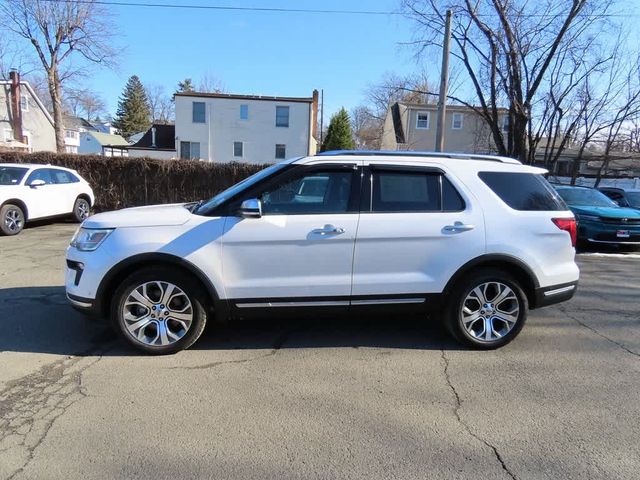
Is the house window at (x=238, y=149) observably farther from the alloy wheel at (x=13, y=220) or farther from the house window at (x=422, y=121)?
the alloy wheel at (x=13, y=220)

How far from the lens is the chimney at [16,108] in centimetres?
4100

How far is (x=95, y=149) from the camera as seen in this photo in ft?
211

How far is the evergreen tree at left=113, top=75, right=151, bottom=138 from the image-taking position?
267 ft

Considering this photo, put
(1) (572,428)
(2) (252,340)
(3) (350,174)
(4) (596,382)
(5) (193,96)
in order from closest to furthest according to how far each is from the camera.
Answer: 1. (1) (572,428)
2. (4) (596,382)
3. (3) (350,174)
4. (2) (252,340)
5. (5) (193,96)

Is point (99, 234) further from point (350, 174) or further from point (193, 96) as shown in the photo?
point (193, 96)

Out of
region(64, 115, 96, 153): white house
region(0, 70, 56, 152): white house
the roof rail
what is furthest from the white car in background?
region(64, 115, 96, 153): white house

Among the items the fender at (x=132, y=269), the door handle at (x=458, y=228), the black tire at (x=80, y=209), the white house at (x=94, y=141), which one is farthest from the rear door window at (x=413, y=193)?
the white house at (x=94, y=141)

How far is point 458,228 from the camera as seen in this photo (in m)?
4.22

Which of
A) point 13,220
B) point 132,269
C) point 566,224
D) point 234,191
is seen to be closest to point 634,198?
point 566,224

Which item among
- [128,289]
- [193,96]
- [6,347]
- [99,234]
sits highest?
[193,96]

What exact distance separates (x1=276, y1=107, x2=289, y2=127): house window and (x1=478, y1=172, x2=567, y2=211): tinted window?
32938mm

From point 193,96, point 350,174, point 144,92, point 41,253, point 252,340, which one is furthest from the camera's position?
point 144,92

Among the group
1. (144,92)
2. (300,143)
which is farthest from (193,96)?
(144,92)

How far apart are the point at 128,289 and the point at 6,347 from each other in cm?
138
